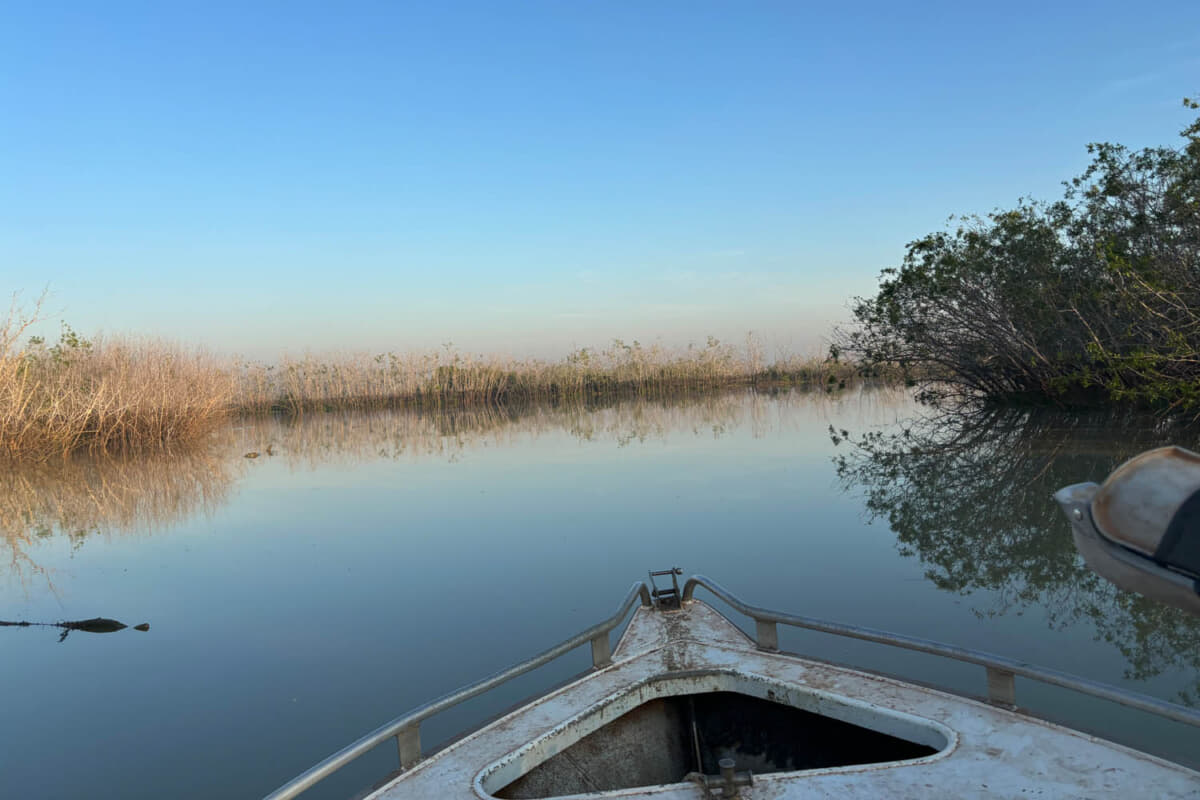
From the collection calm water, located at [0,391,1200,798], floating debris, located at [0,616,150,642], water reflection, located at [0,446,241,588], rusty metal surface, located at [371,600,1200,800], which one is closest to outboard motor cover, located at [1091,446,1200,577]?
rusty metal surface, located at [371,600,1200,800]

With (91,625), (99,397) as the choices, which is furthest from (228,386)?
(91,625)

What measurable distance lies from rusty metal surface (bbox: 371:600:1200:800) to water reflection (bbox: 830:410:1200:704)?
168 centimetres

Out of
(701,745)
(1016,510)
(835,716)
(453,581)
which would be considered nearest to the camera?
(835,716)

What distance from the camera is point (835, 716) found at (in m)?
2.79

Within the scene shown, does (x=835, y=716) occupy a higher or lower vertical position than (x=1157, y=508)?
lower

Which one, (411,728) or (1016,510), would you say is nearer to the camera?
(411,728)

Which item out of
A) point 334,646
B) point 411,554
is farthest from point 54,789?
point 411,554

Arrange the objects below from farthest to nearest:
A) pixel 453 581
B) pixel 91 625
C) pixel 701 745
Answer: pixel 453 581 → pixel 91 625 → pixel 701 745

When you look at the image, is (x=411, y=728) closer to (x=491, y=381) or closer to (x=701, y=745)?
(x=701, y=745)

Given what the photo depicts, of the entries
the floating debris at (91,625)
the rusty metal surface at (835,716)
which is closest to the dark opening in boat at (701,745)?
the rusty metal surface at (835,716)

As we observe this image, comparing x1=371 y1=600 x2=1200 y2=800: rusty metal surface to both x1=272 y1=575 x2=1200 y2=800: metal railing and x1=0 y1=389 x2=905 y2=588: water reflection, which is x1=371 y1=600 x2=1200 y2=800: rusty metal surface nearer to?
x1=272 y1=575 x2=1200 y2=800: metal railing

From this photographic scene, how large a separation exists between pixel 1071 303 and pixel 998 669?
13.9 m

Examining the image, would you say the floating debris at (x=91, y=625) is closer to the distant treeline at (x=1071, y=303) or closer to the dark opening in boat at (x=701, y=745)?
the dark opening in boat at (x=701, y=745)

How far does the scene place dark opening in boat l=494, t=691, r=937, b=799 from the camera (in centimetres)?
279
